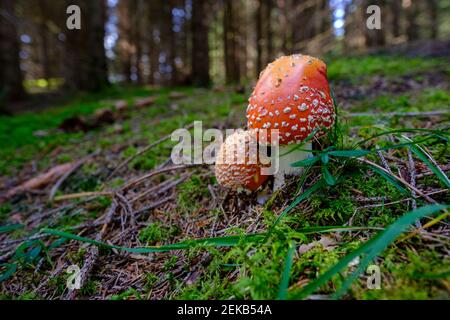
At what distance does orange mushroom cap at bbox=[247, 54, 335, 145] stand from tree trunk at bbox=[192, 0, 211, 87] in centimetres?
792

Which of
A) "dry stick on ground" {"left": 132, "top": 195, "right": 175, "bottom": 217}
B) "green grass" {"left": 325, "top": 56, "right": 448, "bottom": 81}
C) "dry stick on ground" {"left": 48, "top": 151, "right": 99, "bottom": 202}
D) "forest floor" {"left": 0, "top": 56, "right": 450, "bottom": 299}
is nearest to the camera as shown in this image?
"forest floor" {"left": 0, "top": 56, "right": 450, "bottom": 299}

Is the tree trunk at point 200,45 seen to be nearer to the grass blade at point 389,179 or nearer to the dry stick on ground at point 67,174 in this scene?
the dry stick on ground at point 67,174

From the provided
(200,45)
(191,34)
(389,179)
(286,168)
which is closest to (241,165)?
(286,168)

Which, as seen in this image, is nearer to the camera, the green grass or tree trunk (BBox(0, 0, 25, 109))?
the green grass

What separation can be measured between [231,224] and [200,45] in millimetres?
8467

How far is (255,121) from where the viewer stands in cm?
190

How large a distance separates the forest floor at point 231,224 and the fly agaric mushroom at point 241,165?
4.8 inches

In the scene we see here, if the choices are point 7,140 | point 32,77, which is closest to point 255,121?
point 7,140

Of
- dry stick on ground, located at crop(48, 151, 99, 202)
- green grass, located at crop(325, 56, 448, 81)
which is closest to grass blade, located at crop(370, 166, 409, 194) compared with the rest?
dry stick on ground, located at crop(48, 151, 99, 202)

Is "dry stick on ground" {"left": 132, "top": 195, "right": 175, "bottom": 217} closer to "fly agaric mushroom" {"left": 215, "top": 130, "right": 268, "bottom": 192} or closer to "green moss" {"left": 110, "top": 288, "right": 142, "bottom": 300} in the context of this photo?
"fly agaric mushroom" {"left": 215, "top": 130, "right": 268, "bottom": 192}

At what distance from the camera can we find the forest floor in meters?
1.27

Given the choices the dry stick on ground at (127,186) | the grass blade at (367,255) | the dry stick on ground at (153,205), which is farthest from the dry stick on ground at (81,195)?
the grass blade at (367,255)

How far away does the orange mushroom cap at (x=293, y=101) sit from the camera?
1.79m

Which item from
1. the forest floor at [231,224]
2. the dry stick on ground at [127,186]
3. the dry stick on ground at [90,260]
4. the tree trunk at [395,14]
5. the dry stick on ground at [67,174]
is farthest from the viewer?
the tree trunk at [395,14]
